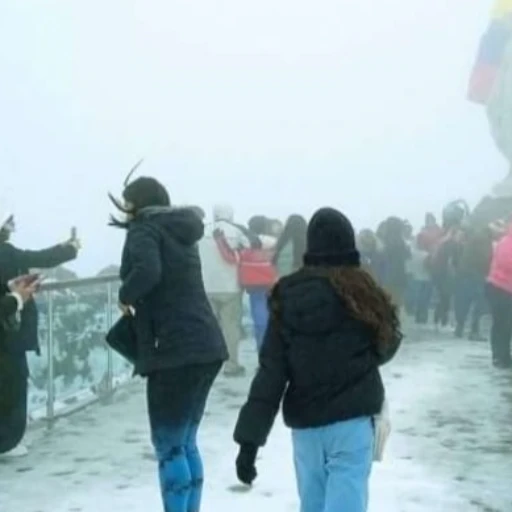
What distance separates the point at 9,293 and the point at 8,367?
12.0 inches

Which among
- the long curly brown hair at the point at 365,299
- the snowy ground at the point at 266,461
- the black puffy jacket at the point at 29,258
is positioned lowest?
the snowy ground at the point at 266,461

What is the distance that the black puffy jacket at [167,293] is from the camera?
4.01m

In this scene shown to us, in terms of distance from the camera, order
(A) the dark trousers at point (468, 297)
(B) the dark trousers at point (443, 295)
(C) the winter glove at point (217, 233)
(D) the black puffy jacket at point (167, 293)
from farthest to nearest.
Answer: (B) the dark trousers at point (443, 295) → (A) the dark trousers at point (468, 297) → (C) the winter glove at point (217, 233) → (D) the black puffy jacket at point (167, 293)

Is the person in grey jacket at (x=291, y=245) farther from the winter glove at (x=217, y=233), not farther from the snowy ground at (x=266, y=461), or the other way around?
the snowy ground at (x=266, y=461)

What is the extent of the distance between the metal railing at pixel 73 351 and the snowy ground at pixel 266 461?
0.14 metres

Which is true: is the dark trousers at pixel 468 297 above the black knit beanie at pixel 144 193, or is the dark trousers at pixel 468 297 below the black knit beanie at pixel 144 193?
below

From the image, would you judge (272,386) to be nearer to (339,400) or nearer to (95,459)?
(339,400)

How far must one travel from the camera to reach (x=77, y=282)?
7.14 metres

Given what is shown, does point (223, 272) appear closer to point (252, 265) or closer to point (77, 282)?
point (252, 265)

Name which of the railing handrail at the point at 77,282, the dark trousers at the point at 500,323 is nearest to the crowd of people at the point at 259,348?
the railing handrail at the point at 77,282

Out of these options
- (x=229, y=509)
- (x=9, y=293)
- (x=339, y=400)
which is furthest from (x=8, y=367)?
(x=339, y=400)

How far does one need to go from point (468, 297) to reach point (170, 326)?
8.17 meters

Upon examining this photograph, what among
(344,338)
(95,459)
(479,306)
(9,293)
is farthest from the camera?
(479,306)

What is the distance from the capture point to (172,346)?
4.03m
